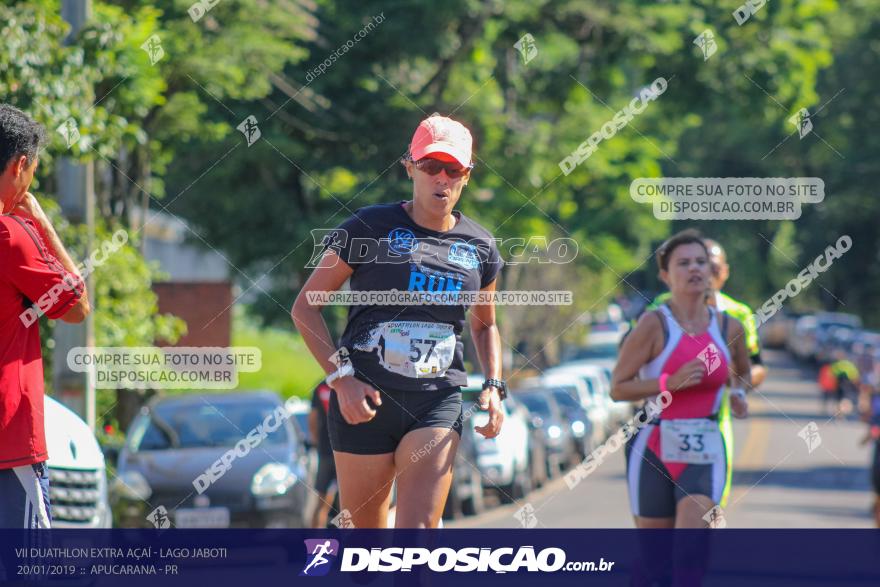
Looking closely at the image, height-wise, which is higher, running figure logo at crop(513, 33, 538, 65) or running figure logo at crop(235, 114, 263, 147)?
running figure logo at crop(513, 33, 538, 65)

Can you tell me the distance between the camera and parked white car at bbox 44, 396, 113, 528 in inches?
277

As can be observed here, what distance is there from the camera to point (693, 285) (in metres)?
7.33

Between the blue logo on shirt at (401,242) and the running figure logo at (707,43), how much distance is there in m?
17.2

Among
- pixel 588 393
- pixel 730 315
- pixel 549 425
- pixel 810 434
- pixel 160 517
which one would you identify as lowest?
pixel 730 315

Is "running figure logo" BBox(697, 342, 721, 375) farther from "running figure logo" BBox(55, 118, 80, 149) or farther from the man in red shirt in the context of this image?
"running figure logo" BBox(55, 118, 80, 149)

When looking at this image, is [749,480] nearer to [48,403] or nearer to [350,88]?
[350,88]

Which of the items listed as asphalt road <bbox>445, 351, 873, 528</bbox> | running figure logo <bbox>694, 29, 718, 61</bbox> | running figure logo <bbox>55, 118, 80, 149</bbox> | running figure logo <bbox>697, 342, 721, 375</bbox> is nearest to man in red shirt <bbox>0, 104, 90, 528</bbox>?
running figure logo <bbox>697, 342, 721, 375</bbox>

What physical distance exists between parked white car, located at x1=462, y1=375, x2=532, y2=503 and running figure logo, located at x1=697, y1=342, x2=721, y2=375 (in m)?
10.3

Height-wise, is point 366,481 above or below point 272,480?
below

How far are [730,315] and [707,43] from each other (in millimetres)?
15145

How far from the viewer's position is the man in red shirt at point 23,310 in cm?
506

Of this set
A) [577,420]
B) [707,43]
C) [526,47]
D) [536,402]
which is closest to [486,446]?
[536,402]

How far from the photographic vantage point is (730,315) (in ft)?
25.2

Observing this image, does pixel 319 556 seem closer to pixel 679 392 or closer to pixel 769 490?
pixel 679 392
